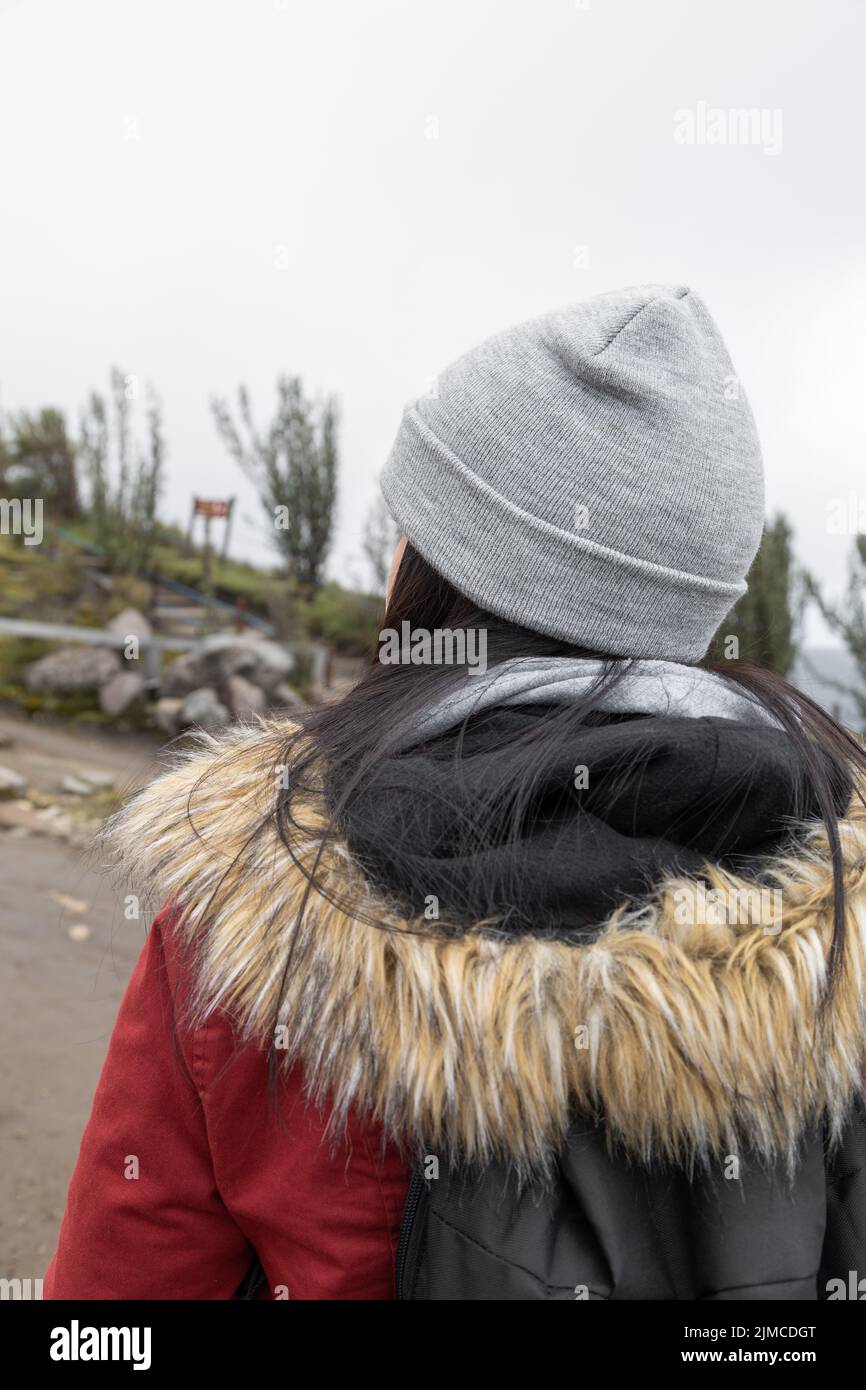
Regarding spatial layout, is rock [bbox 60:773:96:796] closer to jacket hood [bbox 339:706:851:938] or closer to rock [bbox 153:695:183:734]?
rock [bbox 153:695:183:734]

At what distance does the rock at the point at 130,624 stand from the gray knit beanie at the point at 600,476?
922cm

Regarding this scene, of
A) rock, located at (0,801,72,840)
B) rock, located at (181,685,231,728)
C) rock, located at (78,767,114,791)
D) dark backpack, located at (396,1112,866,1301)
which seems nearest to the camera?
dark backpack, located at (396,1112,866,1301)

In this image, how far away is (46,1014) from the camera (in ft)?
13.5

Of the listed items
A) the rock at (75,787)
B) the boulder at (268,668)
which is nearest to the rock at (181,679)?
the boulder at (268,668)

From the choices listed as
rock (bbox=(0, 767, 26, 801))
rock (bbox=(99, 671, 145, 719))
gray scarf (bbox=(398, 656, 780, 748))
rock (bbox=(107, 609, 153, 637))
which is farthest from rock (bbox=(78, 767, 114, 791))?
gray scarf (bbox=(398, 656, 780, 748))

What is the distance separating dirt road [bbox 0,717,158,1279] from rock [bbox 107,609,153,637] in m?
3.12

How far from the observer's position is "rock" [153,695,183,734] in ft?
28.5

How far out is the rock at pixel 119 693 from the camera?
888 cm

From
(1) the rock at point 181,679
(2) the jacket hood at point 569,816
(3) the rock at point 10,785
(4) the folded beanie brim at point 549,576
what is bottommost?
(3) the rock at point 10,785

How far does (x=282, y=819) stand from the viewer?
0.85 meters

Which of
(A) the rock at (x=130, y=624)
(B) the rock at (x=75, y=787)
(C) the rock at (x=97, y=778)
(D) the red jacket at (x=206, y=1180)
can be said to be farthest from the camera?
(A) the rock at (x=130, y=624)

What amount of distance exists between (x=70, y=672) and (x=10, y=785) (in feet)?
7.52

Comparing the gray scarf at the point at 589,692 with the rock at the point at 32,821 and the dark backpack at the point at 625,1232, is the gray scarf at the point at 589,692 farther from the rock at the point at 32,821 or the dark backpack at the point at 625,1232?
the rock at the point at 32,821

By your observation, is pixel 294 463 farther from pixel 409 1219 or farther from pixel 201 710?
pixel 409 1219
